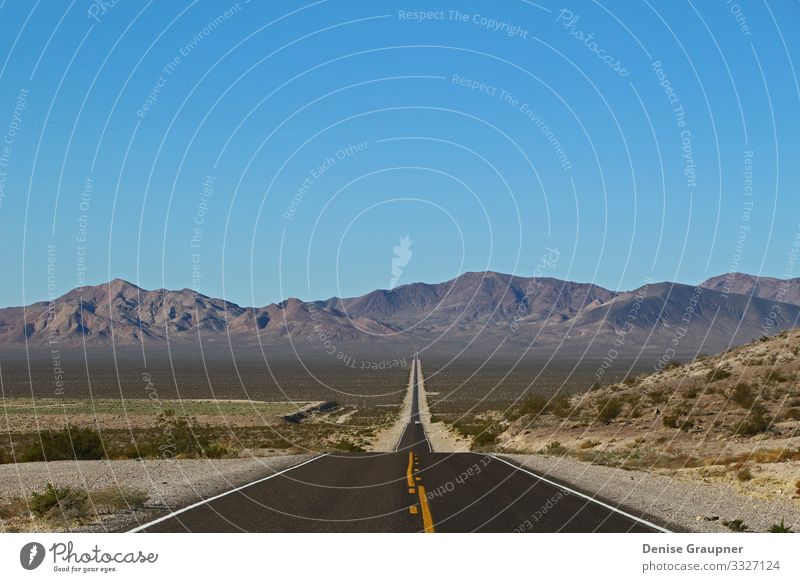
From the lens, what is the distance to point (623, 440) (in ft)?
143

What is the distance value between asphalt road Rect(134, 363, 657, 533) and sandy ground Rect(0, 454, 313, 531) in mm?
940

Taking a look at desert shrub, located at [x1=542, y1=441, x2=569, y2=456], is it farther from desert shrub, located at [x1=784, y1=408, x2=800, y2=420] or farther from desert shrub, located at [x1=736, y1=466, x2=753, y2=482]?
desert shrub, located at [x1=736, y1=466, x2=753, y2=482]

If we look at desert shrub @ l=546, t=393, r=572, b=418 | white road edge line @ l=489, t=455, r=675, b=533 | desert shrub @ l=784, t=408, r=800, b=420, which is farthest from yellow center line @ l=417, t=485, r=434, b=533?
desert shrub @ l=546, t=393, r=572, b=418

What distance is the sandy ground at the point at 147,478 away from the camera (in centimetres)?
1689

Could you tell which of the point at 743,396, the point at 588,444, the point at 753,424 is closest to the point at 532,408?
the point at 588,444

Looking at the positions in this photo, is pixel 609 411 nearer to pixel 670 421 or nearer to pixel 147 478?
pixel 670 421

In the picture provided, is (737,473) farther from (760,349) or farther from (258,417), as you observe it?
(258,417)

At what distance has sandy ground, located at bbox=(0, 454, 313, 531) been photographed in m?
16.9

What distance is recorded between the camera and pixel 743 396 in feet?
150

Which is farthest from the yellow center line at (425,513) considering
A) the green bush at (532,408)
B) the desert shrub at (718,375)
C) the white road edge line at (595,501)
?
the green bush at (532,408)

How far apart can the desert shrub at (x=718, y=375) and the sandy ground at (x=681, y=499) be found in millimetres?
27413

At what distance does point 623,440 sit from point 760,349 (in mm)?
24813
